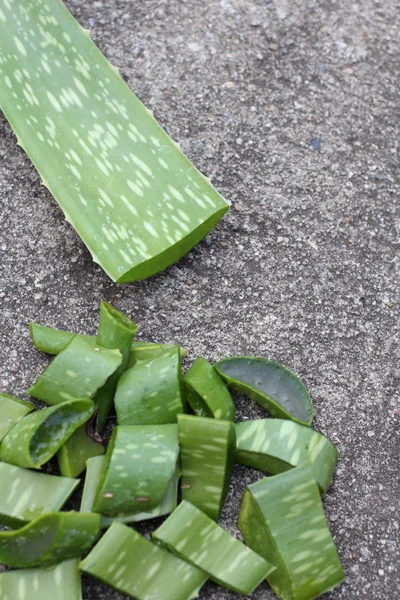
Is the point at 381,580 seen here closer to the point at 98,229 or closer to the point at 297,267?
the point at 297,267

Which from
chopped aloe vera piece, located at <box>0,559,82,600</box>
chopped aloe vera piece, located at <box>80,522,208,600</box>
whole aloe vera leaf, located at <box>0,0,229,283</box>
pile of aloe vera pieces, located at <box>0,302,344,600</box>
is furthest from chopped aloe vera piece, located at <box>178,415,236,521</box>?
whole aloe vera leaf, located at <box>0,0,229,283</box>

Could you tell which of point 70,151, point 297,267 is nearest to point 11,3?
point 70,151

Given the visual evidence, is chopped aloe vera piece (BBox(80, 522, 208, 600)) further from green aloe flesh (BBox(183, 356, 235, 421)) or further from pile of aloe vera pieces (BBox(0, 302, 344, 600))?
green aloe flesh (BBox(183, 356, 235, 421))

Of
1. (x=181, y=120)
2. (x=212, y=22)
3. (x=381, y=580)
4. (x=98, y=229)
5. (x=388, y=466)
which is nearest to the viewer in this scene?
(x=381, y=580)

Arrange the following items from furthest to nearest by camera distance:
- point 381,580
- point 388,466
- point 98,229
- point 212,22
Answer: point 212,22 → point 98,229 → point 388,466 → point 381,580

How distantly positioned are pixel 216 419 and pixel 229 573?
0.24 metres

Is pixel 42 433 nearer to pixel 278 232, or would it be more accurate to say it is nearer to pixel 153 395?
pixel 153 395

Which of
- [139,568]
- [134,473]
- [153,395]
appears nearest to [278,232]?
[153,395]

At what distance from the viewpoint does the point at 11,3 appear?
158 cm

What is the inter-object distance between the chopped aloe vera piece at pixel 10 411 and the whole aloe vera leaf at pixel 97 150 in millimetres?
300

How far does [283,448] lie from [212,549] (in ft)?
0.69

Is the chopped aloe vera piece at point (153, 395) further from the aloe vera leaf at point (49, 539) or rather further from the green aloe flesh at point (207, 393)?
the aloe vera leaf at point (49, 539)

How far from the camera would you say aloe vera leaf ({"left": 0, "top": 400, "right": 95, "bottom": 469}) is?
45.7 inches

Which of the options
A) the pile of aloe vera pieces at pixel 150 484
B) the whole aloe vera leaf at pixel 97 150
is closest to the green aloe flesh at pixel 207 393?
the pile of aloe vera pieces at pixel 150 484
